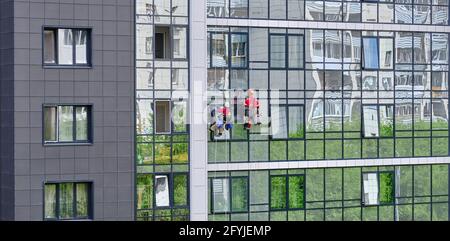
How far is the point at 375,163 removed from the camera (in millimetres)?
25922

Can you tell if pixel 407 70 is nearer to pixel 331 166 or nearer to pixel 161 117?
pixel 331 166

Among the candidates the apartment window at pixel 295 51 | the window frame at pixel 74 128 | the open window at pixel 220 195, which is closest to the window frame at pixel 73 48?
A: the window frame at pixel 74 128

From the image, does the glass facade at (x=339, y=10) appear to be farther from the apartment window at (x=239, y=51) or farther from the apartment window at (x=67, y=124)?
the apartment window at (x=67, y=124)

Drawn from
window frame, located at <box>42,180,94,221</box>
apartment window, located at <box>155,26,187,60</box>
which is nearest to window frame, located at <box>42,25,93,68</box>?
apartment window, located at <box>155,26,187,60</box>

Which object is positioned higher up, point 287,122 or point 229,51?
point 229,51

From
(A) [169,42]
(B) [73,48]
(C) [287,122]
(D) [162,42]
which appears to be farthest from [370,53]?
(B) [73,48]

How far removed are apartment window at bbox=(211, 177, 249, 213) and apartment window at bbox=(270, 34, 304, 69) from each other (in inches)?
134

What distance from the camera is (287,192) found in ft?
81.1

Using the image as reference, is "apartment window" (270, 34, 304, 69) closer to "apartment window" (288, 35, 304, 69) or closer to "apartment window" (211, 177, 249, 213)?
"apartment window" (288, 35, 304, 69)

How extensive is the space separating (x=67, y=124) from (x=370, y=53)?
949 centimetres

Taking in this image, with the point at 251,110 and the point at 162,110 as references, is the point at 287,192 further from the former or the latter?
the point at 162,110

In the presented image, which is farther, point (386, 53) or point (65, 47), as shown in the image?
point (386, 53)

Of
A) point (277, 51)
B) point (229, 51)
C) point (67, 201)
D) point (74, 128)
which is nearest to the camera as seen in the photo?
point (67, 201)
